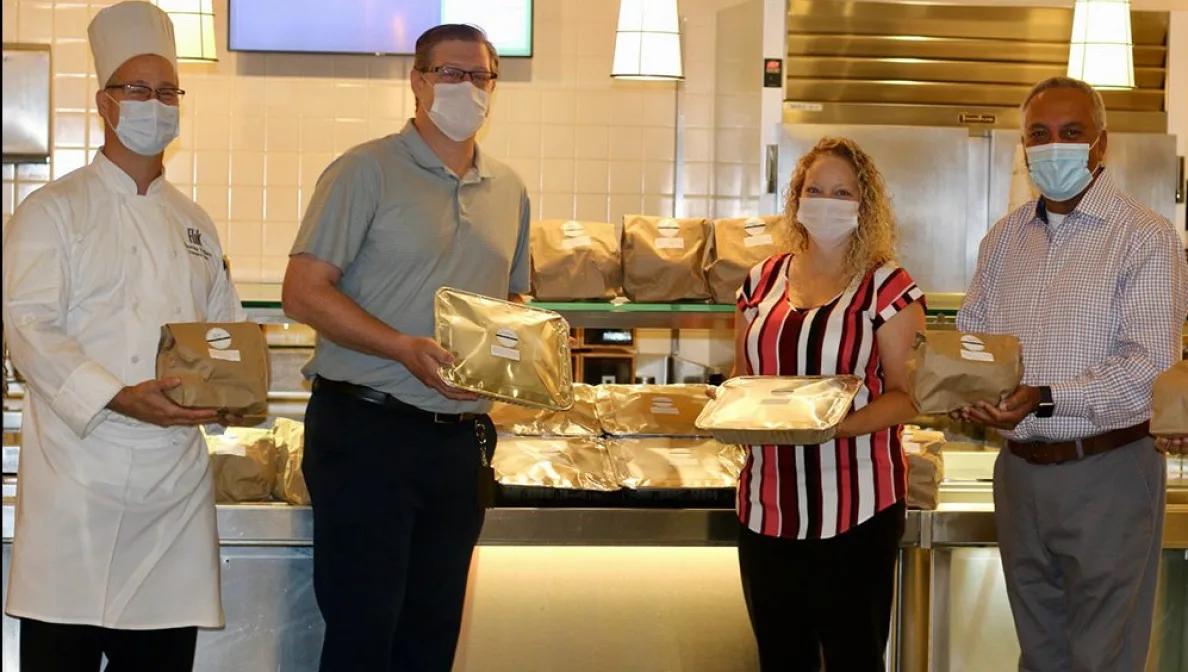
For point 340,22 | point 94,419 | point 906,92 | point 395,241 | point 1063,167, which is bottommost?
point 94,419

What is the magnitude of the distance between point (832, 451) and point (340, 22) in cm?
375

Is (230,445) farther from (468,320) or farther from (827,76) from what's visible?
(827,76)

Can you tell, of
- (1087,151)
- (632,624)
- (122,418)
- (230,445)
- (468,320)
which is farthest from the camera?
(632,624)

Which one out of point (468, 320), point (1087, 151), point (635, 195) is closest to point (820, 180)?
point (1087, 151)

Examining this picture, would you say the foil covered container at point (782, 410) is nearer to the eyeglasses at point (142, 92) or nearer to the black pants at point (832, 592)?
the black pants at point (832, 592)

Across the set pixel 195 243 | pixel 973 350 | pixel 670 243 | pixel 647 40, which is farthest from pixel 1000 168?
pixel 195 243

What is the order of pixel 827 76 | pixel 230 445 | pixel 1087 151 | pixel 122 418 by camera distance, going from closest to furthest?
pixel 122 418, pixel 1087 151, pixel 230 445, pixel 827 76

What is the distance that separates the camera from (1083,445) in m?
2.59

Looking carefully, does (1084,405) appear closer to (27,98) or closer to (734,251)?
(734,251)

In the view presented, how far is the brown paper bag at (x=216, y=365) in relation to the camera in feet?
7.27

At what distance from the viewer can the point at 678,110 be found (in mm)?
5863

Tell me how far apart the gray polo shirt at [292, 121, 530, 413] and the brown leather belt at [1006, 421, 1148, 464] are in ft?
3.70

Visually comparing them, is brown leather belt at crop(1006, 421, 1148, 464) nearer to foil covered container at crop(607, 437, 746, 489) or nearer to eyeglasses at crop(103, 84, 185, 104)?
foil covered container at crop(607, 437, 746, 489)

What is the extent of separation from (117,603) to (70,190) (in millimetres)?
728
